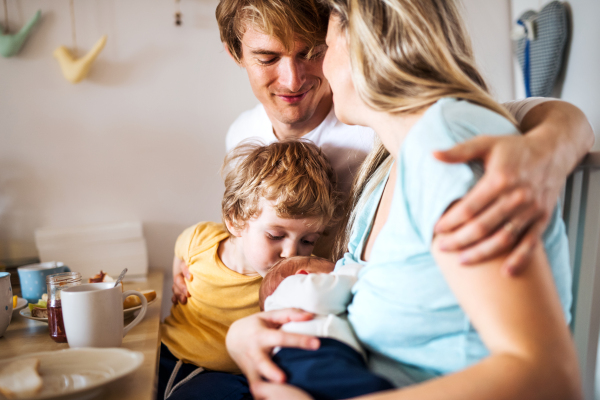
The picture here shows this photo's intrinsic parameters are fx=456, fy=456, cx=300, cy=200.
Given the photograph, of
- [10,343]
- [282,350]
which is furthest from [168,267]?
[282,350]

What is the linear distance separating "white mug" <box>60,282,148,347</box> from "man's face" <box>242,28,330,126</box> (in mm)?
771

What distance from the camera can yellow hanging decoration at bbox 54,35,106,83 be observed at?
179 cm

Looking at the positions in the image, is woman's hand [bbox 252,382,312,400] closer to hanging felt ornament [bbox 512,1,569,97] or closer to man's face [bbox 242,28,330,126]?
man's face [bbox 242,28,330,126]

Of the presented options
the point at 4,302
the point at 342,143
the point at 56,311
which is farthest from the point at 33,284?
the point at 342,143

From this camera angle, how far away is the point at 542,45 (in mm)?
1899

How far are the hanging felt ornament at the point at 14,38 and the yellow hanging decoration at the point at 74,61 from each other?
4.7 inches

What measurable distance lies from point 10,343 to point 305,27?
1063 millimetres

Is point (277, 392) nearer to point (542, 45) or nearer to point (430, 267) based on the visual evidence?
point (430, 267)

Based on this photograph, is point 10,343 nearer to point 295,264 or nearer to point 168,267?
point 295,264

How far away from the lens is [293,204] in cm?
122

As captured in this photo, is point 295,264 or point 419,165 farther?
point 295,264

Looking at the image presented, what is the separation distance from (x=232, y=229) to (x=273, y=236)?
182 mm

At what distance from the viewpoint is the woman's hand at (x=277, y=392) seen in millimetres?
634

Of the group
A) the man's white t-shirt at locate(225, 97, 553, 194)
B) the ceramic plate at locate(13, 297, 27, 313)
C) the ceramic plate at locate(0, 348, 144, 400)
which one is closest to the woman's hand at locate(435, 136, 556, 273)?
the ceramic plate at locate(0, 348, 144, 400)
